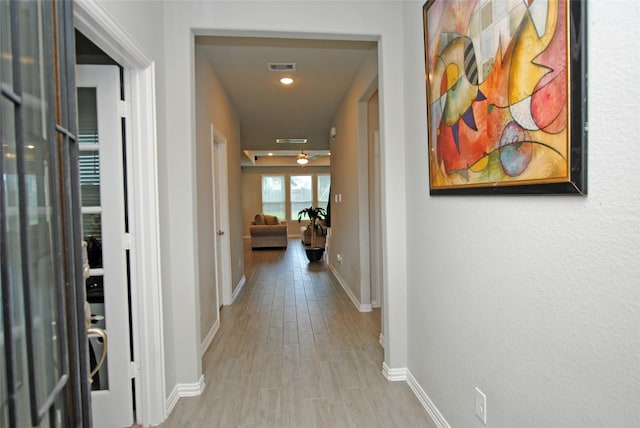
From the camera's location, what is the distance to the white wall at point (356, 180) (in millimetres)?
3817

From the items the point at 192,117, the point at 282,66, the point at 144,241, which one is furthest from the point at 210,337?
the point at 282,66

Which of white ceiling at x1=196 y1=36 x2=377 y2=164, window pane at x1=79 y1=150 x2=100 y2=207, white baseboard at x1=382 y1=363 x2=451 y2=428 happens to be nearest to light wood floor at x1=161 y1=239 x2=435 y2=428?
white baseboard at x1=382 y1=363 x2=451 y2=428

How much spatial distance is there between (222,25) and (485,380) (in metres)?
2.49

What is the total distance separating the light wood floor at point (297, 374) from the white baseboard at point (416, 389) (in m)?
0.04

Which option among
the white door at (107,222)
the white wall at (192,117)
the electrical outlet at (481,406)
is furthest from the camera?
the white wall at (192,117)

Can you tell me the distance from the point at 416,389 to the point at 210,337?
191 centimetres

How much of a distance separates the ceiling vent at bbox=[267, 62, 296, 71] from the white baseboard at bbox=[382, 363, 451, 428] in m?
2.84

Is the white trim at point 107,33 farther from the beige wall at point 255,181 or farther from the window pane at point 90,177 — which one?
the beige wall at point 255,181

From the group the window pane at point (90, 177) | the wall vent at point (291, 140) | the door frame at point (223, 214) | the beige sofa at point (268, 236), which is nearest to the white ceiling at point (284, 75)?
the door frame at point (223, 214)

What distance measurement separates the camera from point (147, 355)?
2062mm

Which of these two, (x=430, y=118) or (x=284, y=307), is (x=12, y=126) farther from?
(x=284, y=307)

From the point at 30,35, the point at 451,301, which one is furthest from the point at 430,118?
the point at 30,35

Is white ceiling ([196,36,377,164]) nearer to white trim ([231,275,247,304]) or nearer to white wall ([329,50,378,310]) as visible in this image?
white wall ([329,50,378,310])

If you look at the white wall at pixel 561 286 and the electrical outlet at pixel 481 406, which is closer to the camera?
the white wall at pixel 561 286
